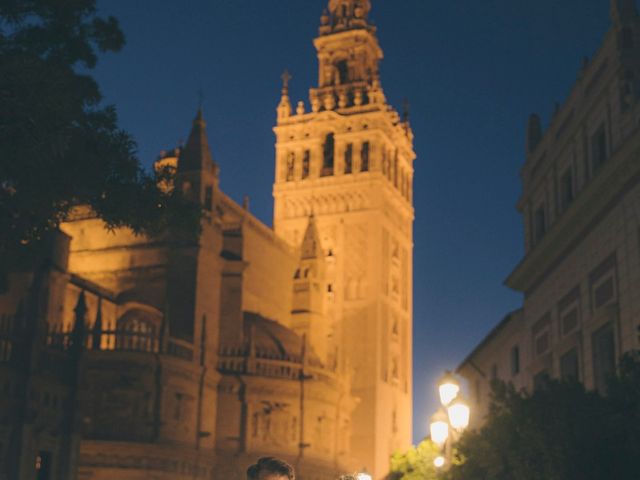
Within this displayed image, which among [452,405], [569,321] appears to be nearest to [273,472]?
[452,405]

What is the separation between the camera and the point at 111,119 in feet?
64.5

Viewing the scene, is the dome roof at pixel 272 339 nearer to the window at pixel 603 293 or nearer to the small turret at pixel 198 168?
the small turret at pixel 198 168

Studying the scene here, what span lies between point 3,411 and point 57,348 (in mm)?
7017

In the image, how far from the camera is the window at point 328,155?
7881 centimetres

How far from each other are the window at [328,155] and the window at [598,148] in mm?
53588

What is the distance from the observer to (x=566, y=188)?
92.3ft

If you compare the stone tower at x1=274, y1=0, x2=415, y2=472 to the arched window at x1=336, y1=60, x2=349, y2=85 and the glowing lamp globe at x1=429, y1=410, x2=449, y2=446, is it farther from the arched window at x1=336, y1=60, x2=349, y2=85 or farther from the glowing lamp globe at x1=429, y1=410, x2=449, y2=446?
the glowing lamp globe at x1=429, y1=410, x2=449, y2=446

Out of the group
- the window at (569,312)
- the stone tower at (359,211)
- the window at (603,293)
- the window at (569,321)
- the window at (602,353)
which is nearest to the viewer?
the window at (603,293)

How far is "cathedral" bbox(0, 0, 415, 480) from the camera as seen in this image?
4312cm

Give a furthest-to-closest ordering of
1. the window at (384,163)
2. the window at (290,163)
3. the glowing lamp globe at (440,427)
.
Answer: the window at (290,163), the window at (384,163), the glowing lamp globe at (440,427)

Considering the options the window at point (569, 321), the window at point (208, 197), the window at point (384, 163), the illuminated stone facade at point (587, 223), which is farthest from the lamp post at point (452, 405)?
the window at point (384, 163)

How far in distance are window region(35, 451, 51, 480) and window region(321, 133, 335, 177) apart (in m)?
42.1

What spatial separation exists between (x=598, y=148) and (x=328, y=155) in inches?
2183

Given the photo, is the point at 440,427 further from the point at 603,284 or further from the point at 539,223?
the point at 539,223
